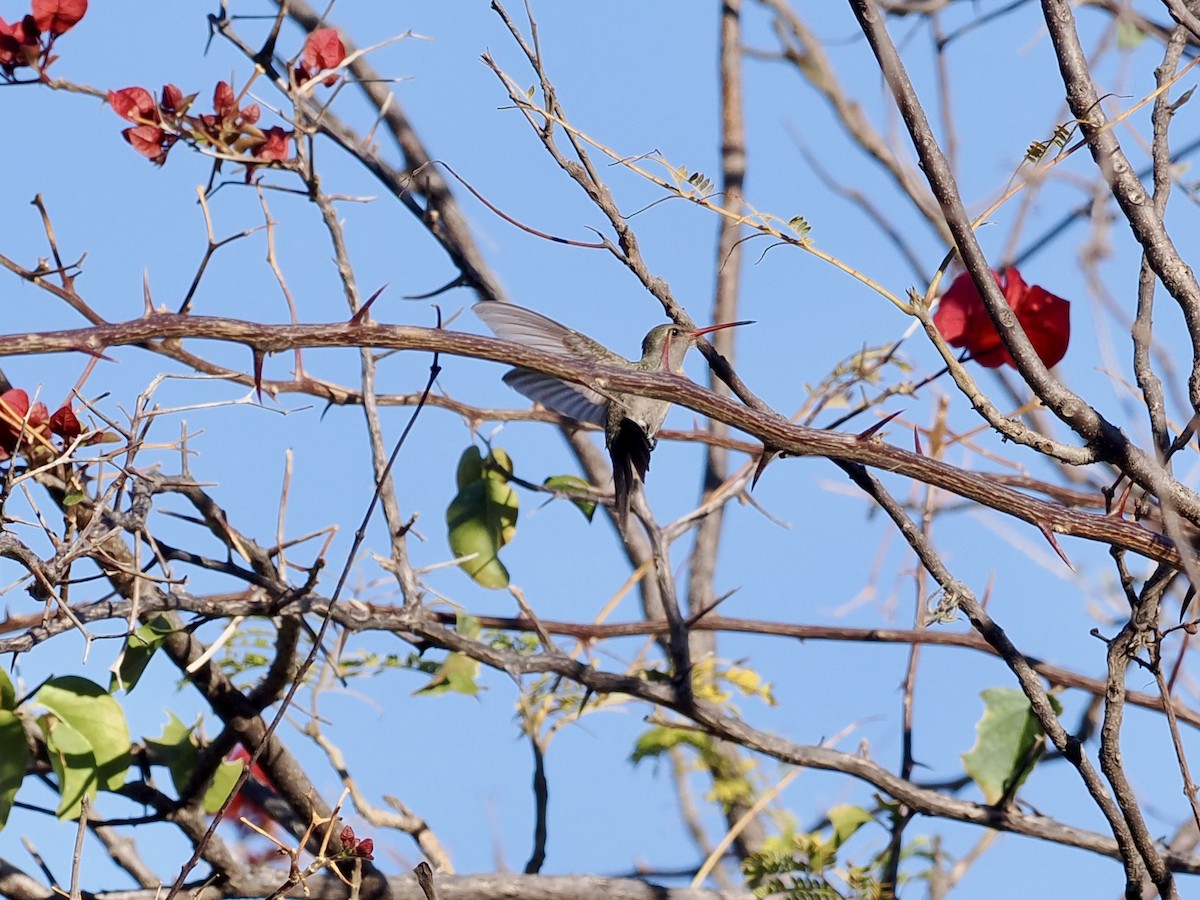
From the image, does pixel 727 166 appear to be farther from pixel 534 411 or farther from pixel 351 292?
pixel 351 292

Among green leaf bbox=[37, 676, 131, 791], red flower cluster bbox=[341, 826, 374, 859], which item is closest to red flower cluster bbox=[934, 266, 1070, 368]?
red flower cluster bbox=[341, 826, 374, 859]

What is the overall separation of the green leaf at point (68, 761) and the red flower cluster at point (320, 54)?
4.88 feet

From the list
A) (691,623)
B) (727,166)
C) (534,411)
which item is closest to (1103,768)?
(691,623)

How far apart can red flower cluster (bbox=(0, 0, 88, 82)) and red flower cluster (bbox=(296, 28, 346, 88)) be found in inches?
19.6

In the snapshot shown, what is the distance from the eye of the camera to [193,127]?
2.54 m

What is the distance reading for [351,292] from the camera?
2.66 meters

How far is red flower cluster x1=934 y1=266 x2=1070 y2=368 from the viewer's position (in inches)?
98.6

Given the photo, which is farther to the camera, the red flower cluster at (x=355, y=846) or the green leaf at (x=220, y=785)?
the green leaf at (x=220, y=785)

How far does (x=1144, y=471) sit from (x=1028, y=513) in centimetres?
21

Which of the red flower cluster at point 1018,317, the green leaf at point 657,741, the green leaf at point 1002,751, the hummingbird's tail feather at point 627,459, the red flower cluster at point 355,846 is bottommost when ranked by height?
the red flower cluster at point 355,846

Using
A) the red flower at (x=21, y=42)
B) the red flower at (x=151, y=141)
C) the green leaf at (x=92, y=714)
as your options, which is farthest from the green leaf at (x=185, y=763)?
the red flower at (x=21, y=42)

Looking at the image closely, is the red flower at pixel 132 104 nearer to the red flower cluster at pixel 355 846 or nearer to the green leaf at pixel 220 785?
the green leaf at pixel 220 785

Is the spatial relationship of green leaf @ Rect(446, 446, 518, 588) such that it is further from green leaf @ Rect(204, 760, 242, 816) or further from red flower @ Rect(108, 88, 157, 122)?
red flower @ Rect(108, 88, 157, 122)

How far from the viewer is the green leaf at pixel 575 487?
119 inches
